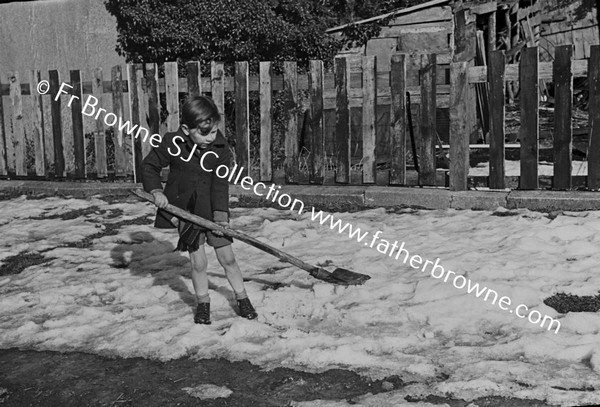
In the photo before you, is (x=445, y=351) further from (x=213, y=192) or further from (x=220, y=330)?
(x=213, y=192)

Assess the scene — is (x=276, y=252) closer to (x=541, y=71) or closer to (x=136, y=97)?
→ (x=541, y=71)

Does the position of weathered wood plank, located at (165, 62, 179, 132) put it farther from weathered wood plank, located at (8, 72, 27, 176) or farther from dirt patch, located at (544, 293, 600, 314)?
dirt patch, located at (544, 293, 600, 314)

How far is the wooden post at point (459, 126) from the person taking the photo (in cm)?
759

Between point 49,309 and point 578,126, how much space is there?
9669 mm

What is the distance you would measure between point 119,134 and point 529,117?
170 inches

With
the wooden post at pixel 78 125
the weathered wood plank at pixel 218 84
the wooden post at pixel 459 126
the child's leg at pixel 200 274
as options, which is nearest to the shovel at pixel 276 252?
the child's leg at pixel 200 274

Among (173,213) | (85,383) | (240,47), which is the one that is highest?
(240,47)

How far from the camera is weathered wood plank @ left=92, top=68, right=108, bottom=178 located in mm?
8898

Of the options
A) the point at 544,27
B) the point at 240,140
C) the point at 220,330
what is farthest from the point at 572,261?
the point at 544,27

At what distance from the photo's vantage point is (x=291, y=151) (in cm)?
827

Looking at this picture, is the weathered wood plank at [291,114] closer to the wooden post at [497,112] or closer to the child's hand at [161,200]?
the wooden post at [497,112]

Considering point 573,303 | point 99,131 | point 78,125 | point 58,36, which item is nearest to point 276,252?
point 573,303

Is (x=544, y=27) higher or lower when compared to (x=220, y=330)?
higher

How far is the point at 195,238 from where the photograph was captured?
456cm
